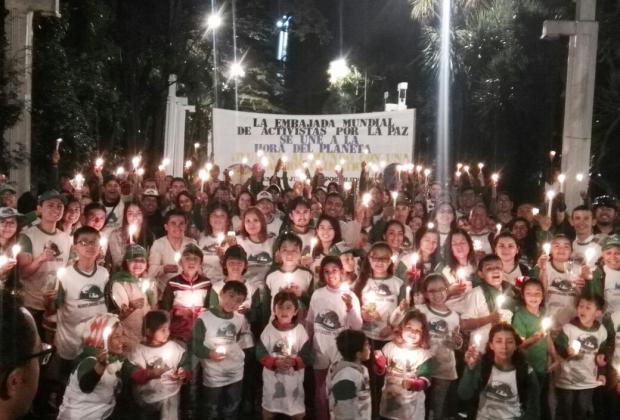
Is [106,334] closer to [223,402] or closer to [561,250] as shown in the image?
→ [223,402]

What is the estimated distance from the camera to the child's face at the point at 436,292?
5430 millimetres

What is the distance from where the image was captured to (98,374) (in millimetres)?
4438

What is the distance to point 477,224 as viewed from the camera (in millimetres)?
7465

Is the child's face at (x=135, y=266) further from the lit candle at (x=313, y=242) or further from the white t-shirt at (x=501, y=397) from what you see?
the white t-shirt at (x=501, y=397)

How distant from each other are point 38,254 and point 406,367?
3328 millimetres

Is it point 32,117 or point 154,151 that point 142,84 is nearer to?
point 154,151

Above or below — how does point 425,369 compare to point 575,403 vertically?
above

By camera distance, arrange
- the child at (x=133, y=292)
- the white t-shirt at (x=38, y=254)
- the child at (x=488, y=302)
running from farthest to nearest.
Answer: the white t-shirt at (x=38, y=254) < the child at (x=488, y=302) < the child at (x=133, y=292)

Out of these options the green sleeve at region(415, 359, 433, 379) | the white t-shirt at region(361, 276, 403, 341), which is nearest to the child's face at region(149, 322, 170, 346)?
the white t-shirt at region(361, 276, 403, 341)

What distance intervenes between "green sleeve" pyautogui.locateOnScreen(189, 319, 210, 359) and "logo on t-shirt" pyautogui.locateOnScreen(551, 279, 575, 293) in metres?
3.02

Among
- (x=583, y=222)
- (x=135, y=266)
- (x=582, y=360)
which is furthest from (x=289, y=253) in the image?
(x=583, y=222)

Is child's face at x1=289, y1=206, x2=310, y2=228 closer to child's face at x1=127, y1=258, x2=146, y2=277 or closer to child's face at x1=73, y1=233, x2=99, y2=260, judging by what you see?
child's face at x1=127, y1=258, x2=146, y2=277

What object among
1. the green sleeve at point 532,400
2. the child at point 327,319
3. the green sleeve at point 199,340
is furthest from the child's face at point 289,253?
the green sleeve at point 532,400

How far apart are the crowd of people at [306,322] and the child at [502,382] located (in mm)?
11
